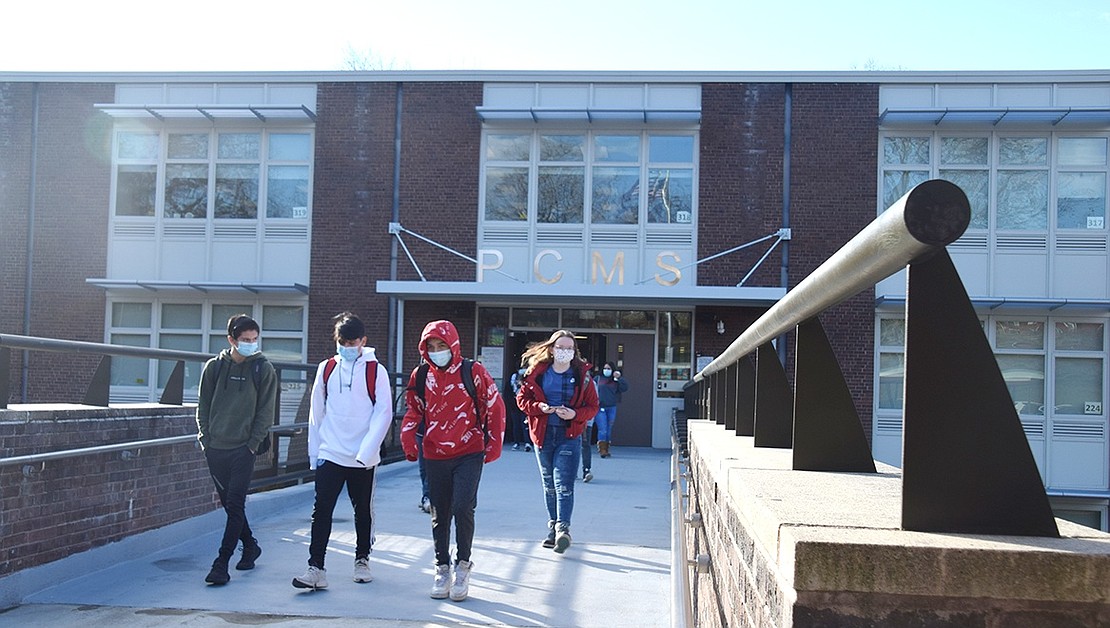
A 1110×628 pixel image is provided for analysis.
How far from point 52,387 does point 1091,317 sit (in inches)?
793

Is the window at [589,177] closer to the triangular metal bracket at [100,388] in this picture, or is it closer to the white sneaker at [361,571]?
the triangular metal bracket at [100,388]

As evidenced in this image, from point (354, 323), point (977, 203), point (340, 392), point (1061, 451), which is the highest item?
point (977, 203)

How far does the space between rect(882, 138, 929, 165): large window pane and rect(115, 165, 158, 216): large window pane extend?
14.5 meters

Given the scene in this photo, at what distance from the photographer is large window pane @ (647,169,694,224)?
19.6 m

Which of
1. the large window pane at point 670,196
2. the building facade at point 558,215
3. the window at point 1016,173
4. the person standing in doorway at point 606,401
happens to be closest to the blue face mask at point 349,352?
the person standing in doorway at point 606,401

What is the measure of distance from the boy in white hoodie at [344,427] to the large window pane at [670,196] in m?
13.6

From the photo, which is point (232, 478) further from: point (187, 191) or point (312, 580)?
point (187, 191)

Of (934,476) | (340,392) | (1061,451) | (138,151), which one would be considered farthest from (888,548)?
(138,151)

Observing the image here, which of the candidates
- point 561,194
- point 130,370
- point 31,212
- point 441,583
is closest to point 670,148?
point 561,194

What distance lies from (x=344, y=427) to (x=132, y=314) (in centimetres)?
1605

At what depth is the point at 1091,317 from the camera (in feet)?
61.7

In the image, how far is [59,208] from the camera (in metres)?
20.6

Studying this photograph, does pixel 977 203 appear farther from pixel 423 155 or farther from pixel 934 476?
pixel 934 476

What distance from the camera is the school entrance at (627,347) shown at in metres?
20.2
